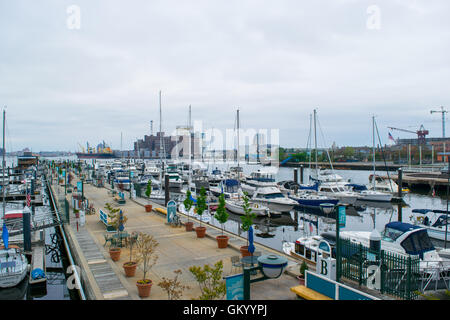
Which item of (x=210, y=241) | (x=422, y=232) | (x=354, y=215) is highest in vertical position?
(x=422, y=232)

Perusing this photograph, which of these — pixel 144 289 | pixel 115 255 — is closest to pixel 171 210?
pixel 115 255

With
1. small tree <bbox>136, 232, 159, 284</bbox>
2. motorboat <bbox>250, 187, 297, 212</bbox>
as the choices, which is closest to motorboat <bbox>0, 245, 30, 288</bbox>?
small tree <bbox>136, 232, 159, 284</bbox>

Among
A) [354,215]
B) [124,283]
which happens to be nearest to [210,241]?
[124,283]

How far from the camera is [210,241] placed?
19.0 m

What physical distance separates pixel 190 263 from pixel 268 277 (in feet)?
14.8

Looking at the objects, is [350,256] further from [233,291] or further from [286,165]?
[286,165]

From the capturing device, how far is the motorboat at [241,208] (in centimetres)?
3628

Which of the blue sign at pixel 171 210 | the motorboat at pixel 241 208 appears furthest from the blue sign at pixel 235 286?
the motorboat at pixel 241 208

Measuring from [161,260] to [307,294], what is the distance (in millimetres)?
7450

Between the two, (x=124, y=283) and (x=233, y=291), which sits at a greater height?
(x=233, y=291)

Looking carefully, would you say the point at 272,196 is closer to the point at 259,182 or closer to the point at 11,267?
the point at 259,182

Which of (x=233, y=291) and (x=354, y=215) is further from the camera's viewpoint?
(x=354, y=215)

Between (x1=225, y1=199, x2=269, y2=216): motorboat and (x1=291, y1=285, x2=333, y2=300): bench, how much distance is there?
2420 cm

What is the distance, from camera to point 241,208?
122 ft
